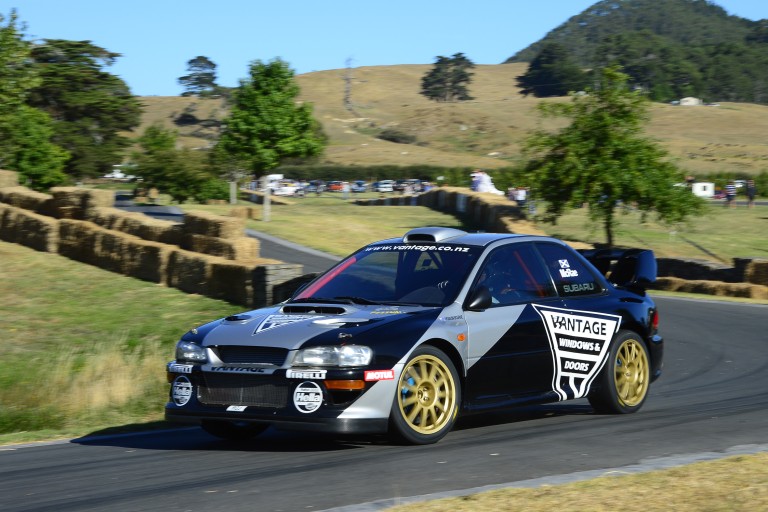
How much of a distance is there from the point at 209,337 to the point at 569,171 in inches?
1098

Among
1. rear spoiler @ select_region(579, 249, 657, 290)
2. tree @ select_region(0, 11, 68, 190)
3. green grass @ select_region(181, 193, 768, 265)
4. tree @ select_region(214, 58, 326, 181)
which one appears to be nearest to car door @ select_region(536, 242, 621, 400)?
→ rear spoiler @ select_region(579, 249, 657, 290)

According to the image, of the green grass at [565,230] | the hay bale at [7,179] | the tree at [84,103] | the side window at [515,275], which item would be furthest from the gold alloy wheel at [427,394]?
the tree at [84,103]

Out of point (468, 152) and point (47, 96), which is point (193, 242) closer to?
point (47, 96)

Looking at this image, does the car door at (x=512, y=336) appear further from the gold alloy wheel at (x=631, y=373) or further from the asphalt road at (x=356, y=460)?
the gold alloy wheel at (x=631, y=373)

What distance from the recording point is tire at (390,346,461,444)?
7.25 m

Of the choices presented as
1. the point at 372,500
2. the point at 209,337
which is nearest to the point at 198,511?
the point at 372,500

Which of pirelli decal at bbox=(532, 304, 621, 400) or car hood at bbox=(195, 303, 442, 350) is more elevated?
car hood at bbox=(195, 303, 442, 350)

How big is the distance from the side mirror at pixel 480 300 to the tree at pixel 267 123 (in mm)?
34138

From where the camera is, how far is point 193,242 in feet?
74.0

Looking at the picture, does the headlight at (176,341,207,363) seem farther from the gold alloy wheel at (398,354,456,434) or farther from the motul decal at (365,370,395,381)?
the gold alloy wheel at (398,354,456,434)

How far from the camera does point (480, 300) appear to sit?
7.89m

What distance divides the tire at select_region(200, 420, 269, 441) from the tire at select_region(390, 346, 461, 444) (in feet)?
3.91

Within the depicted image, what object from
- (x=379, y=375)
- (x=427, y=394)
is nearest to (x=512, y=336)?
(x=427, y=394)

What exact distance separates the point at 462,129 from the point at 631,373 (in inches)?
5545
